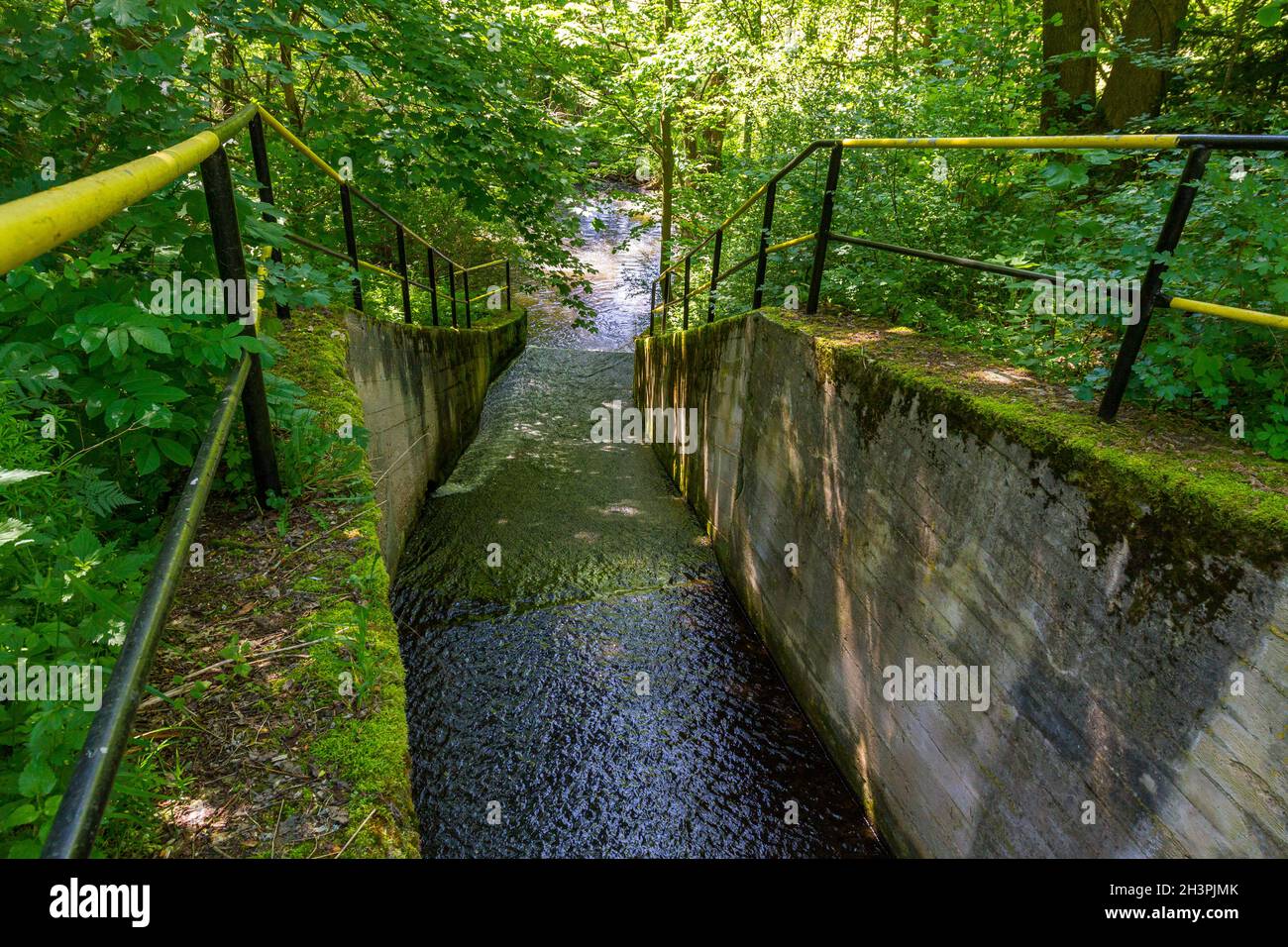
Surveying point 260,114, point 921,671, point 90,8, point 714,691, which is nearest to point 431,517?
point 714,691

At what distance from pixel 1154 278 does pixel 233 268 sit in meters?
3.14

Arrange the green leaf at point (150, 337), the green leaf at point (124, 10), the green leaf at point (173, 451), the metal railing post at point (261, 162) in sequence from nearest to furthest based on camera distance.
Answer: the green leaf at point (150, 337) < the green leaf at point (173, 451) < the green leaf at point (124, 10) < the metal railing post at point (261, 162)

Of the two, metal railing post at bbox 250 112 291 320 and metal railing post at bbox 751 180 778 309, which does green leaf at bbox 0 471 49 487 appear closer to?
metal railing post at bbox 250 112 291 320

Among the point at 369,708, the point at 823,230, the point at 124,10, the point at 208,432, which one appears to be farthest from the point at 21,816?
the point at 823,230

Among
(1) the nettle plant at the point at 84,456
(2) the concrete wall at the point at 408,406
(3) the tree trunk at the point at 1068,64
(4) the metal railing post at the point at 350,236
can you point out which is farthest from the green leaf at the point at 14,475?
(3) the tree trunk at the point at 1068,64

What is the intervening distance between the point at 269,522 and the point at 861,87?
7.03 metres

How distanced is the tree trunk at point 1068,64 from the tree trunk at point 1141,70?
0.21 meters

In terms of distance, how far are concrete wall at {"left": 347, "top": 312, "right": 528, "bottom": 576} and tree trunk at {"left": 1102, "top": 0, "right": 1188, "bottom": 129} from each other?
721cm

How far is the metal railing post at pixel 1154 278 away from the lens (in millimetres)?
2041

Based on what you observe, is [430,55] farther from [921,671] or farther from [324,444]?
[921,671]

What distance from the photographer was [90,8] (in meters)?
2.91

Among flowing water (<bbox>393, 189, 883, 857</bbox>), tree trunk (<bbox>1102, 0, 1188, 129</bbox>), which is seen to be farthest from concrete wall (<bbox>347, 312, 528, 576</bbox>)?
tree trunk (<bbox>1102, 0, 1188, 129</bbox>)

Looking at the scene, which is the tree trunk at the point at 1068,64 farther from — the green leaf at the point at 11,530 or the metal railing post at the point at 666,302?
the green leaf at the point at 11,530

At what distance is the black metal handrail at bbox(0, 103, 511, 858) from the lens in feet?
2.93
